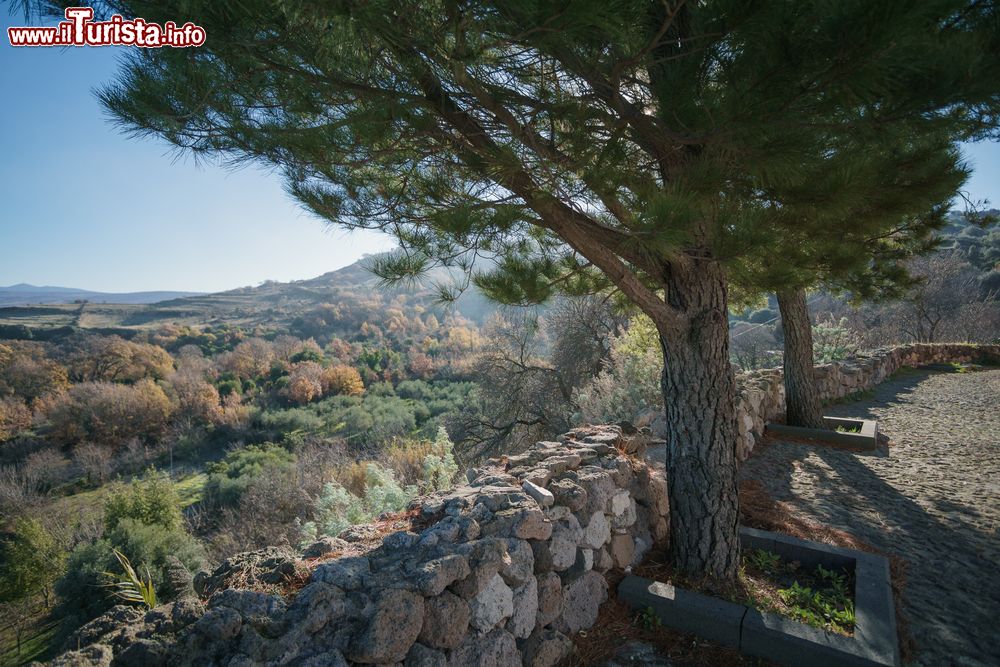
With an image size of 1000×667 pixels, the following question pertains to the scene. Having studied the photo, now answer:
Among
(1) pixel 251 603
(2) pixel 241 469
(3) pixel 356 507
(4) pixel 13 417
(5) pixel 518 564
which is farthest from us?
(4) pixel 13 417

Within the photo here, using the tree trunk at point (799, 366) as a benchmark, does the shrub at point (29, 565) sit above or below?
below

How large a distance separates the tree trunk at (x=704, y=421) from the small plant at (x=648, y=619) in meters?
0.40

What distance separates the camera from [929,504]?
3.78 meters

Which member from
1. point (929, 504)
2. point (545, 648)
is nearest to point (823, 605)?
point (545, 648)

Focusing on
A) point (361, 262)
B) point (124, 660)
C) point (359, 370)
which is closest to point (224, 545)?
point (361, 262)

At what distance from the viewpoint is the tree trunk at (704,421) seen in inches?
102

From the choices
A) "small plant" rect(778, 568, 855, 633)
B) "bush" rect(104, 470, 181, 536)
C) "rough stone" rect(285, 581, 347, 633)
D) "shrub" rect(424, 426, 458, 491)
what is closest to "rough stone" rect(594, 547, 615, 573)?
"small plant" rect(778, 568, 855, 633)

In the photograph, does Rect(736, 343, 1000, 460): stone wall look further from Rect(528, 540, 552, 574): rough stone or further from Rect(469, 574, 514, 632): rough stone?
Rect(469, 574, 514, 632): rough stone

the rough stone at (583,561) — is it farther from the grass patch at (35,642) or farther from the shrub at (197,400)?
the shrub at (197,400)

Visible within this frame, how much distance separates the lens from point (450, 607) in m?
1.68

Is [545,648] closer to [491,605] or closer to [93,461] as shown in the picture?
[491,605]

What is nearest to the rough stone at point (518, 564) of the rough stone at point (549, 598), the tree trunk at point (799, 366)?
the rough stone at point (549, 598)

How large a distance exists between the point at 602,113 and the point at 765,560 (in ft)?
9.32

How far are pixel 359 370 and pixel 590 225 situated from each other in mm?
23589
